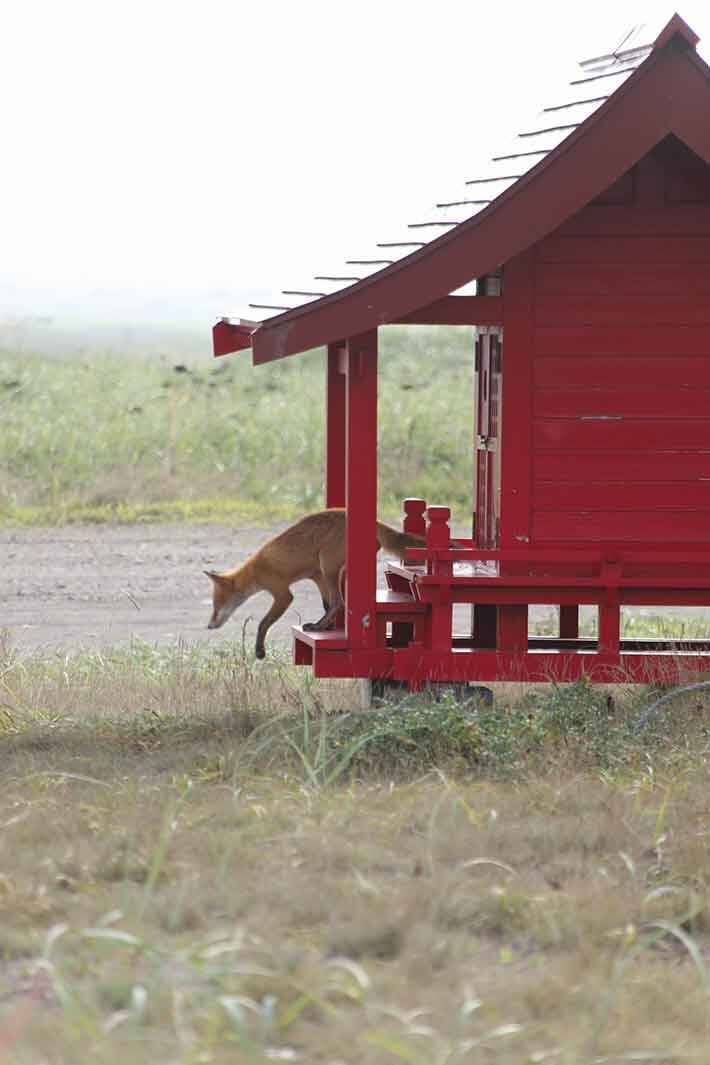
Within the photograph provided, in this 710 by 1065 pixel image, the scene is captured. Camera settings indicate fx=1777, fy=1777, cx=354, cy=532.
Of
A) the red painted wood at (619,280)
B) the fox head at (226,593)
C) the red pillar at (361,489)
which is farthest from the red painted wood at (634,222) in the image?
the fox head at (226,593)

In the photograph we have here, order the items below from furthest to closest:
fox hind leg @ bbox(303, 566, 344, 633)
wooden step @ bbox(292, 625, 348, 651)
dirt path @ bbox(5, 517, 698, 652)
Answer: dirt path @ bbox(5, 517, 698, 652)
fox hind leg @ bbox(303, 566, 344, 633)
wooden step @ bbox(292, 625, 348, 651)

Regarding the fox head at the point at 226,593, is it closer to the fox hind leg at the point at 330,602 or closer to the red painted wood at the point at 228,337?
the fox hind leg at the point at 330,602

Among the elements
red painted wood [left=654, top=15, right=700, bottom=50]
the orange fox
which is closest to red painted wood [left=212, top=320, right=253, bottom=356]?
the orange fox

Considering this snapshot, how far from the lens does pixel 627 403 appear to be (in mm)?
8672

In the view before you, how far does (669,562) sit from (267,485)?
13.0 m

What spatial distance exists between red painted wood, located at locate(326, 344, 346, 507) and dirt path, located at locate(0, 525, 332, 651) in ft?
9.34

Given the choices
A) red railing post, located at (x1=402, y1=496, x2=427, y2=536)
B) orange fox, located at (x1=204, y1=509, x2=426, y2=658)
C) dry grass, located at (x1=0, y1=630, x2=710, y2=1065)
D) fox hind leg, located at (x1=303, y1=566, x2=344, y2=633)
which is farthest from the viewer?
red railing post, located at (x1=402, y1=496, x2=427, y2=536)

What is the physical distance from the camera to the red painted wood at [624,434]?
865 cm

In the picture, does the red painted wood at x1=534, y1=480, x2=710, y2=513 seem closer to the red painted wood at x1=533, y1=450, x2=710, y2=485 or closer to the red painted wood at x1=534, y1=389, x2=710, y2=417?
the red painted wood at x1=533, y1=450, x2=710, y2=485

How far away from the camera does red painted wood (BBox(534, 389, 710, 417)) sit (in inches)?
340

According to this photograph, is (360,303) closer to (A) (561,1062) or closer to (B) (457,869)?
(B) (457,869)

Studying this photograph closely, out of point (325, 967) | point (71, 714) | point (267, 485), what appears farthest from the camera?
point (267, 485)

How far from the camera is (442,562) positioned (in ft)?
28.1

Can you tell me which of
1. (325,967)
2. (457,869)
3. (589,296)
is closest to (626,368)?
(589,296)
